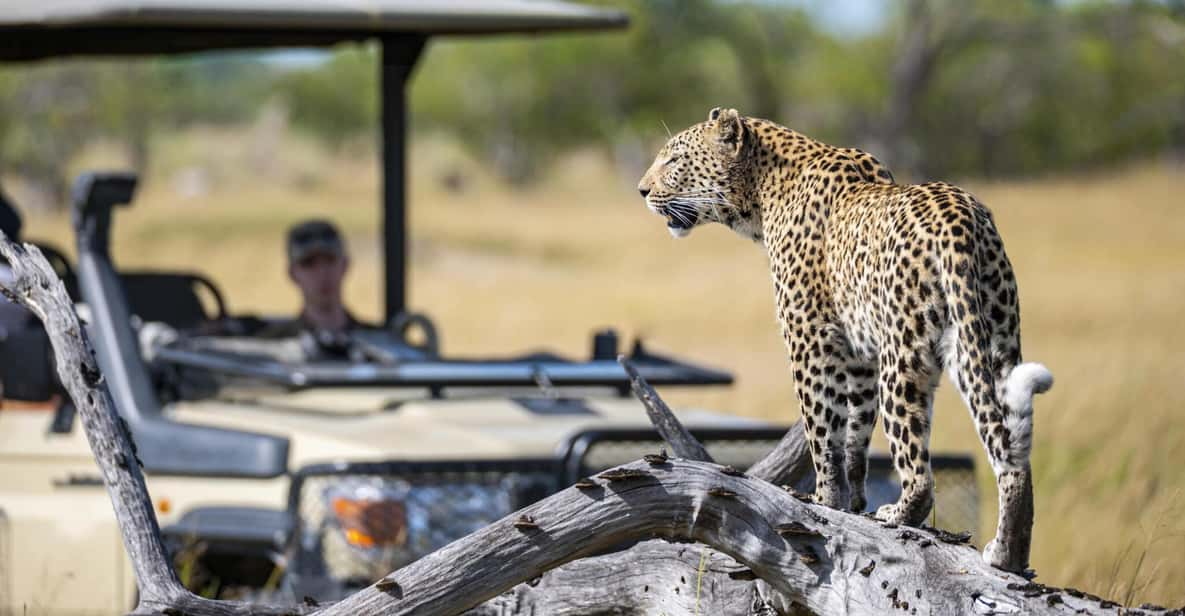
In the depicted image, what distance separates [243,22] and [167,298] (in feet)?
4.51

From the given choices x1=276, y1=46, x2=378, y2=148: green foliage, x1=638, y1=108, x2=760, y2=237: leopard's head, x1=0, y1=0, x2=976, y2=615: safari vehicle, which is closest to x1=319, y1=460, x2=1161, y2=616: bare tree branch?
x1=638, y1=108, x2=760, y2=237: leopard's head

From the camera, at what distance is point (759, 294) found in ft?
60.6

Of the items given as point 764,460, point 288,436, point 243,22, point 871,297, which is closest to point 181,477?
point 288,436

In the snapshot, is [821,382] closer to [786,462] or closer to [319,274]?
[786,462]

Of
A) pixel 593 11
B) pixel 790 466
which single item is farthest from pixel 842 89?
pixel 790 466

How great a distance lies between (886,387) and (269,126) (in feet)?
194

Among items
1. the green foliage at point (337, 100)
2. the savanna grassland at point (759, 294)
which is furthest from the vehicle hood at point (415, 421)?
the green foliage at point (337, 100)

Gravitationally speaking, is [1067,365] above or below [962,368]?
below

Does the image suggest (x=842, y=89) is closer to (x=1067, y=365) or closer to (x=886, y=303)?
(x=1067, y=365)

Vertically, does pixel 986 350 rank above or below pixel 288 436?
above

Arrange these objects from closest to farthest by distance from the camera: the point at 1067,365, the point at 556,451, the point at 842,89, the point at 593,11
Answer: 1. the point at 556,451
2. the point at 593,11
3. the point at 1067,365
4. the point at 842,89

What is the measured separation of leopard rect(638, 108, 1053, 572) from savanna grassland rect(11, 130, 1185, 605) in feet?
3.35

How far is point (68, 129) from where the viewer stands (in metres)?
36.7

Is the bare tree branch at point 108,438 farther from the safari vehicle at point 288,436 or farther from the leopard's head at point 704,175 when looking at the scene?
the safari vehicle at point 288,436
